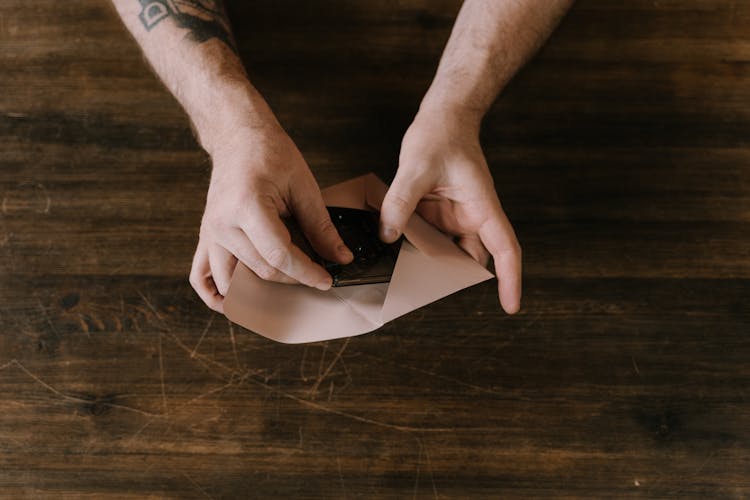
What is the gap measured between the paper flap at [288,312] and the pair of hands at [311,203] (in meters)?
0.02

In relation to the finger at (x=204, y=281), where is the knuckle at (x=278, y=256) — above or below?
above

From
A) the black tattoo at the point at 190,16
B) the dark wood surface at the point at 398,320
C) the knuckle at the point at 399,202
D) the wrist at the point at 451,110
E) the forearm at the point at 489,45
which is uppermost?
the black tattoo at the point at 190,16

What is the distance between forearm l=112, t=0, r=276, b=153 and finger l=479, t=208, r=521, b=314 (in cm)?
27

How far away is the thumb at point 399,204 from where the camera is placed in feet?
1.73

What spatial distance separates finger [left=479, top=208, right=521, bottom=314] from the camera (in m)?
0.55

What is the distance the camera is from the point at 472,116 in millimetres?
588

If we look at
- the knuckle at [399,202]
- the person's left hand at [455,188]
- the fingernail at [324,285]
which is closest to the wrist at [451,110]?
the person's left hand at [455,188]

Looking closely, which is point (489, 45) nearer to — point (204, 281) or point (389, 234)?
point (389, 234)

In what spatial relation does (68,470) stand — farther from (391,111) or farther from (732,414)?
(732,414)

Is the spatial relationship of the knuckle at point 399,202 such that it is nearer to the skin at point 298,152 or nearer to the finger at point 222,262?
the skin at point 298,152

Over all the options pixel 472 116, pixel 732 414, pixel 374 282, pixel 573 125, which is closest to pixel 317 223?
pixel 374 282

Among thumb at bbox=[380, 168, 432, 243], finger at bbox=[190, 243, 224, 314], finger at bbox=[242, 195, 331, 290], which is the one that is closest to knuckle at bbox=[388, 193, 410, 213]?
thumb at bbox=[380, 168, 432, 243]

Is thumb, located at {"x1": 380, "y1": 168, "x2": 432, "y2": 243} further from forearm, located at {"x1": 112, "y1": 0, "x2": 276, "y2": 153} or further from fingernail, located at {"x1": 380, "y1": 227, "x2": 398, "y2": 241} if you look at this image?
forearm, located at {"x1": 112, "y1": 0, "x2": 276, "y2": 153}

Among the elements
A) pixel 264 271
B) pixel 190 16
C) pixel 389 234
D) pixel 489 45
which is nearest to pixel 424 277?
pixel 389 234
